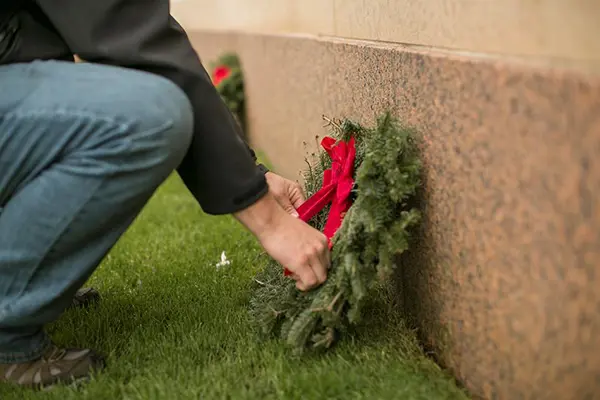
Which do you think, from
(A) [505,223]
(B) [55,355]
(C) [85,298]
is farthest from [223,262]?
(A) [505,223]

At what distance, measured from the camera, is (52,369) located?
1.59 metres

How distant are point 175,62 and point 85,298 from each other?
84cm

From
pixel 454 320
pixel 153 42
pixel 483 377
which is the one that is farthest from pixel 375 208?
pixel 153 42

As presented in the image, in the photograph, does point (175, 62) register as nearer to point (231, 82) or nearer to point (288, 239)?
point (288, 239)

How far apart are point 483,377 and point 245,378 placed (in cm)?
48

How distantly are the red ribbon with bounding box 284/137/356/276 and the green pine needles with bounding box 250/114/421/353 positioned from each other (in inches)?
2.6

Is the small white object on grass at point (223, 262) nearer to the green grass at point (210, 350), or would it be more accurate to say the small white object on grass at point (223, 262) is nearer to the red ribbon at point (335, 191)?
the green grass at point (210, 350)

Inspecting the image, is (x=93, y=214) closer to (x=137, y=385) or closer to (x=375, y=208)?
(x=137, y=385)

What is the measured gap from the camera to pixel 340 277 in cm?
153

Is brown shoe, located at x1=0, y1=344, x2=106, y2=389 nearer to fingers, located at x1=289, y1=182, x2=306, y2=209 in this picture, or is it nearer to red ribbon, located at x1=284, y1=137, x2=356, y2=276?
red ribbon, located at x1=284, y1=137, x2=356, y2=276

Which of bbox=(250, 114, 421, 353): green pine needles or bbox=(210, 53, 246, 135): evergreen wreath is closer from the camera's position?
bbox=(250, 114, 421, 353): green pine needles

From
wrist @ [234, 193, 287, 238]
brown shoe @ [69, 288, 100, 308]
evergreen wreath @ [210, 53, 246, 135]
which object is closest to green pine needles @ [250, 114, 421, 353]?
wrist @ [234, 193, 287, 238]

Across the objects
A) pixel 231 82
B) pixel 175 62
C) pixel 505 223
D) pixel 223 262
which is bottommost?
pixel 231 82

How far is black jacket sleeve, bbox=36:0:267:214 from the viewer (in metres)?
1.46
